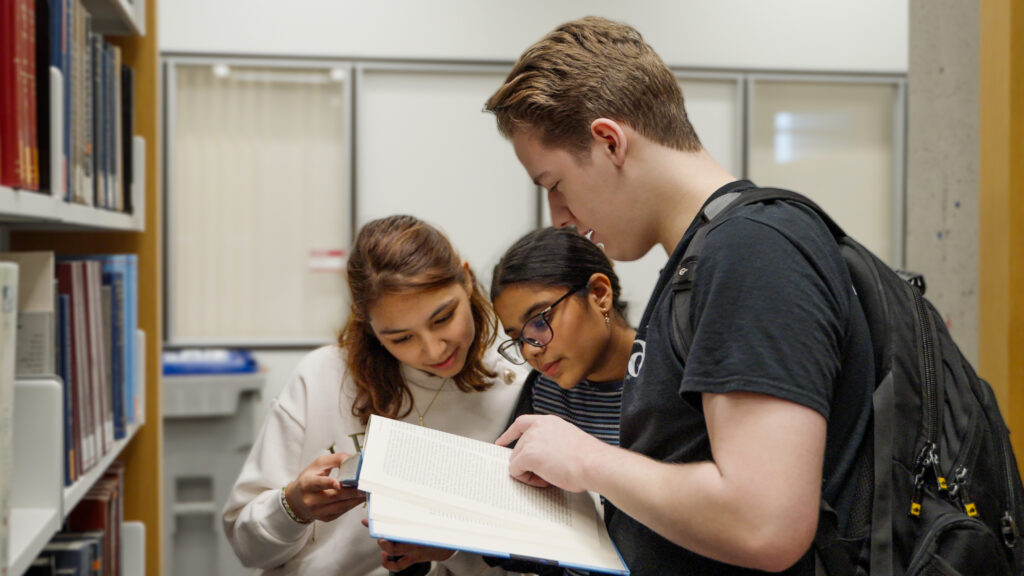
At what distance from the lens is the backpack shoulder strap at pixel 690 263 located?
781 mm

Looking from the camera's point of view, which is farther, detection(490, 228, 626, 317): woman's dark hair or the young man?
detection(490, 228, 626, 317): woman's dark hair

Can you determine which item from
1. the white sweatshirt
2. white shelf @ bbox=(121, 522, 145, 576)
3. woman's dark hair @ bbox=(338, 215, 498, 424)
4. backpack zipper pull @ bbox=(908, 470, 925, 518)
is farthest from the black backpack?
white shelf @ bbox=(121, 522, 145, 576)

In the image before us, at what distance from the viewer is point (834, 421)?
2.59ft

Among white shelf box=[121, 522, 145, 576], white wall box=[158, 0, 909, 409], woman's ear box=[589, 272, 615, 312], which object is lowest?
white shelf box=[121, 522, 145, 576]

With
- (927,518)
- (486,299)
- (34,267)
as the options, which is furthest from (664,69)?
(34,267)

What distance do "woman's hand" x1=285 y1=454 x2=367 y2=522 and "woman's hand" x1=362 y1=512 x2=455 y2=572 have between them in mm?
57

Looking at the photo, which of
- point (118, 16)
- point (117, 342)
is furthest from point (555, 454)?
point (118, 16)

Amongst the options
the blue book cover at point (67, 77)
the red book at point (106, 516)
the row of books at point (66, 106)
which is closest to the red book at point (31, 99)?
the row of books at point (66, 106)

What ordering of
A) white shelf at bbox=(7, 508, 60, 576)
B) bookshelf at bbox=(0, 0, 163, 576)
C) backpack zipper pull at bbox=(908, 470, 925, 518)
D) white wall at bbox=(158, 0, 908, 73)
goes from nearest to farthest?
1. backpack zipper pull at bbox=(908, 470, 925, 518)
2. white shelf at bbox=(7, 508, 60, 576)
3. bookshelf at bbox=(0, 0, 163, 576)
4. white wall at bbox=(158, 0, 908, 73)

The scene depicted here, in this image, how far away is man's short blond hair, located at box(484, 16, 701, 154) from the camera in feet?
3.04

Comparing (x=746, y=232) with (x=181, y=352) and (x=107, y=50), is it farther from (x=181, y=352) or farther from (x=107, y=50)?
(x=181, y=352)

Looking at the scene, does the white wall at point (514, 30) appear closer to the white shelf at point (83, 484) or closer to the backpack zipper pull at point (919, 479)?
the white shelf at point (83, 484)

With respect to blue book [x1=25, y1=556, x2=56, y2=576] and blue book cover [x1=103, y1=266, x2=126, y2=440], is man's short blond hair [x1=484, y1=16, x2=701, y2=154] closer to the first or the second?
blue book cover [x1=103, y1=266, x2=126, y2=440]

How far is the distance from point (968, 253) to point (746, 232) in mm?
1205
